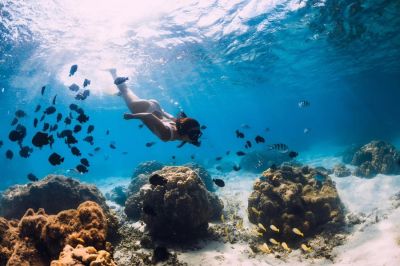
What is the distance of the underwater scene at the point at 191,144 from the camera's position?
7488mm

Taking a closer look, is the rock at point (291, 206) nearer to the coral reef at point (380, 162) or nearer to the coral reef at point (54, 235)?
the coral reef at point (54, 235)

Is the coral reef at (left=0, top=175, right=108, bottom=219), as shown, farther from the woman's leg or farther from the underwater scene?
the woman's leg

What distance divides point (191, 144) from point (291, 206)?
30.6 ft

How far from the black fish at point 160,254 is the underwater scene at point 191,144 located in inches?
1.9

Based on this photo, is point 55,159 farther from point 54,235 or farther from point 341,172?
point 341,172

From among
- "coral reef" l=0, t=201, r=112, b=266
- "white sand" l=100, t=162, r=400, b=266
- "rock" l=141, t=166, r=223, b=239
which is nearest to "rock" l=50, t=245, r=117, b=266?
"coral reef" l=0, t=201, r=112, b=266

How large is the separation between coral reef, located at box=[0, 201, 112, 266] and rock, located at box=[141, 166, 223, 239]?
2.96m

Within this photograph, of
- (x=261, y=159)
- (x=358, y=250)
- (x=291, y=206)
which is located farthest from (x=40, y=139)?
(x=261, y=159)

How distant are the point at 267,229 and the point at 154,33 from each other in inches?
689

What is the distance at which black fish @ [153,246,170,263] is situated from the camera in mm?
7270

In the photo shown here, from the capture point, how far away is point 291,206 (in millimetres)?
9820

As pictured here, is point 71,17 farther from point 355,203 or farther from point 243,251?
point 355,203

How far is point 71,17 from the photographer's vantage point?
61.1 feet

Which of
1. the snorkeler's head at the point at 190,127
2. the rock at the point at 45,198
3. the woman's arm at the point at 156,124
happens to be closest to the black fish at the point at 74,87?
the rock at the point at 45,198
